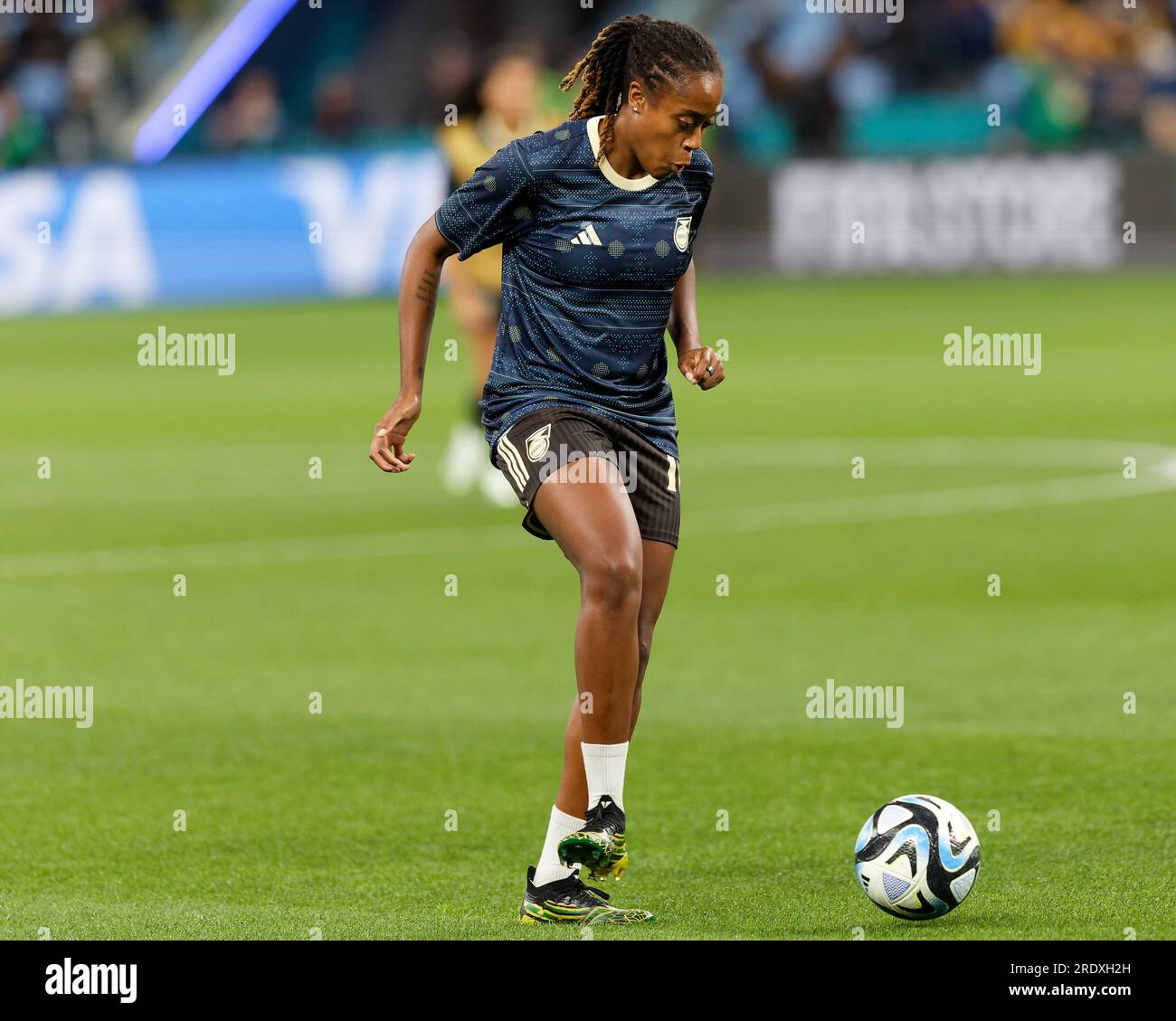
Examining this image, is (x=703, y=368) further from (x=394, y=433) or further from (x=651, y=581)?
(x=394, y=433)

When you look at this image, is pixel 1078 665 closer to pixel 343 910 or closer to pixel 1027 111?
pixel 343 910

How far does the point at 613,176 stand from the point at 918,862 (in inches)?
80.1

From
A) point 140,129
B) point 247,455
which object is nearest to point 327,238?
point 140,129

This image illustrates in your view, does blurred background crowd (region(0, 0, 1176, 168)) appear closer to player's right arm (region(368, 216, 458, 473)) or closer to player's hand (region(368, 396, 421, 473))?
player's right arm (region(368, 216, 458, 473))

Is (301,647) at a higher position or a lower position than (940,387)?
lower

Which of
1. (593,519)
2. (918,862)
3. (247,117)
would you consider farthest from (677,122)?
(247,117)

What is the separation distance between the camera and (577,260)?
254 inches

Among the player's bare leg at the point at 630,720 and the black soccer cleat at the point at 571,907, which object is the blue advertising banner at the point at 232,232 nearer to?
the player's bare leg at the point at 630,720

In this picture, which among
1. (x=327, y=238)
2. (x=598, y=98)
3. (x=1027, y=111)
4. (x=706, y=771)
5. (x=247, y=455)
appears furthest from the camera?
(x=1027, y=111)

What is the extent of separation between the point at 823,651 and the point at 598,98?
14.7 feet

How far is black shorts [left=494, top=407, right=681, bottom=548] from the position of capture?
→ 636 centimetres

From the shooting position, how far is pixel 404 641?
11.0 m

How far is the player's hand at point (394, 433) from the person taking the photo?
6.39 meters

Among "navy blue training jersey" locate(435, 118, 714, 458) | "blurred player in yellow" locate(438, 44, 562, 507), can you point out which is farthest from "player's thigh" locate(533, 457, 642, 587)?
"blurred player in yellow" locate(438, 44, 562, 507)
